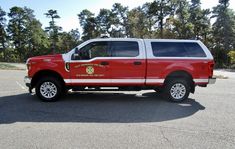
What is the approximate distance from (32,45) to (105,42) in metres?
55.7

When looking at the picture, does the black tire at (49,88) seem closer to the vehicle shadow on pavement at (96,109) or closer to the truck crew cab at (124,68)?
the truck crew cab at (124,68)

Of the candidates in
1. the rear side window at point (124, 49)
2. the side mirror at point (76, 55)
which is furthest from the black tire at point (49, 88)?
the rear side window at point (124, 49)

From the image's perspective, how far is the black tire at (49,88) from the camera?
29.0 ft

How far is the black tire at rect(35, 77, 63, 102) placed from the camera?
885 centimetres

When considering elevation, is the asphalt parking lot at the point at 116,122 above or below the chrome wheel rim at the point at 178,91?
below

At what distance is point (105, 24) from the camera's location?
64375mm

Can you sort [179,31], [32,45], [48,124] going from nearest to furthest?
1. [48,124]
2. [179,31]
3. [32,45]

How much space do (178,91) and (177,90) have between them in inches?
1.8

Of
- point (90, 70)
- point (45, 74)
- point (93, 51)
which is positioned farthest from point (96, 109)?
point (45, 74)

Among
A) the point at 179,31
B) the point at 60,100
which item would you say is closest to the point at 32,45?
the point at 179,31

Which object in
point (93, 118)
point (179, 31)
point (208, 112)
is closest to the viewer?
point (93, 118)

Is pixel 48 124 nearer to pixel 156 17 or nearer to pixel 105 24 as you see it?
pixel 156 17

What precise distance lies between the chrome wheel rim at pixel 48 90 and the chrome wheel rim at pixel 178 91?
3.65 m

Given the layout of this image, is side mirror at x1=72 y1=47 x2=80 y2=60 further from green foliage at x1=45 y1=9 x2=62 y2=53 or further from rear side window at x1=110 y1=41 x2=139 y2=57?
green foliage at x1=45 y1=9 x2=62 y2=53
